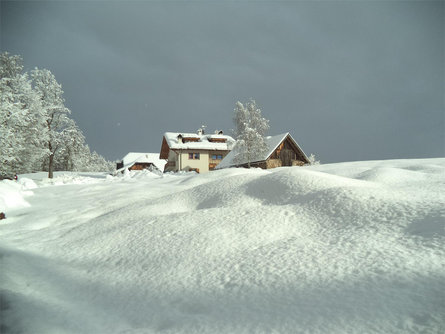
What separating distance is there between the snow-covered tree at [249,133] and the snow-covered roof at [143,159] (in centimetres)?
2438

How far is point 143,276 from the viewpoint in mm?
2727

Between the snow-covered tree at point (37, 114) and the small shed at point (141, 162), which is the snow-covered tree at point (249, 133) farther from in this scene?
the small shed at point (141, 162)

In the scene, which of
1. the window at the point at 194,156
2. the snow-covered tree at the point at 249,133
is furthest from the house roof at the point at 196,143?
the snow-covered tree at the point at 249,133

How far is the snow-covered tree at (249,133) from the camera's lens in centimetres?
2731

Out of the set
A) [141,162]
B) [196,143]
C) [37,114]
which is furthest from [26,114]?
[141,162]

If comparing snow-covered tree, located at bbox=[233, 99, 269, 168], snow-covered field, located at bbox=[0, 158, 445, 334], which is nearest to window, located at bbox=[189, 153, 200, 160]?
snow-covered tree, located at bbox=[233, 99, 269, 168]

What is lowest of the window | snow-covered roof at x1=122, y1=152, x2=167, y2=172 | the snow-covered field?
the snow-covered field

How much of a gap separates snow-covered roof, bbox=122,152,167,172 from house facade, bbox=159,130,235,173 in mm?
12666

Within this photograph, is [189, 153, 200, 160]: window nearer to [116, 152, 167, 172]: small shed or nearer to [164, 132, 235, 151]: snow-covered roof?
[164, 132, 235, 151]: snow-covered roof

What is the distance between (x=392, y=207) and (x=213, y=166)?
34.0 metres

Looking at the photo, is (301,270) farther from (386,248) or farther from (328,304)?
(386,248)

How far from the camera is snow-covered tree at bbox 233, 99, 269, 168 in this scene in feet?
89.6

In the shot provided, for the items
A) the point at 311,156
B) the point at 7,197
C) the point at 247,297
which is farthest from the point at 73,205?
the point at 311,156

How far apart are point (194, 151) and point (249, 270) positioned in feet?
112
